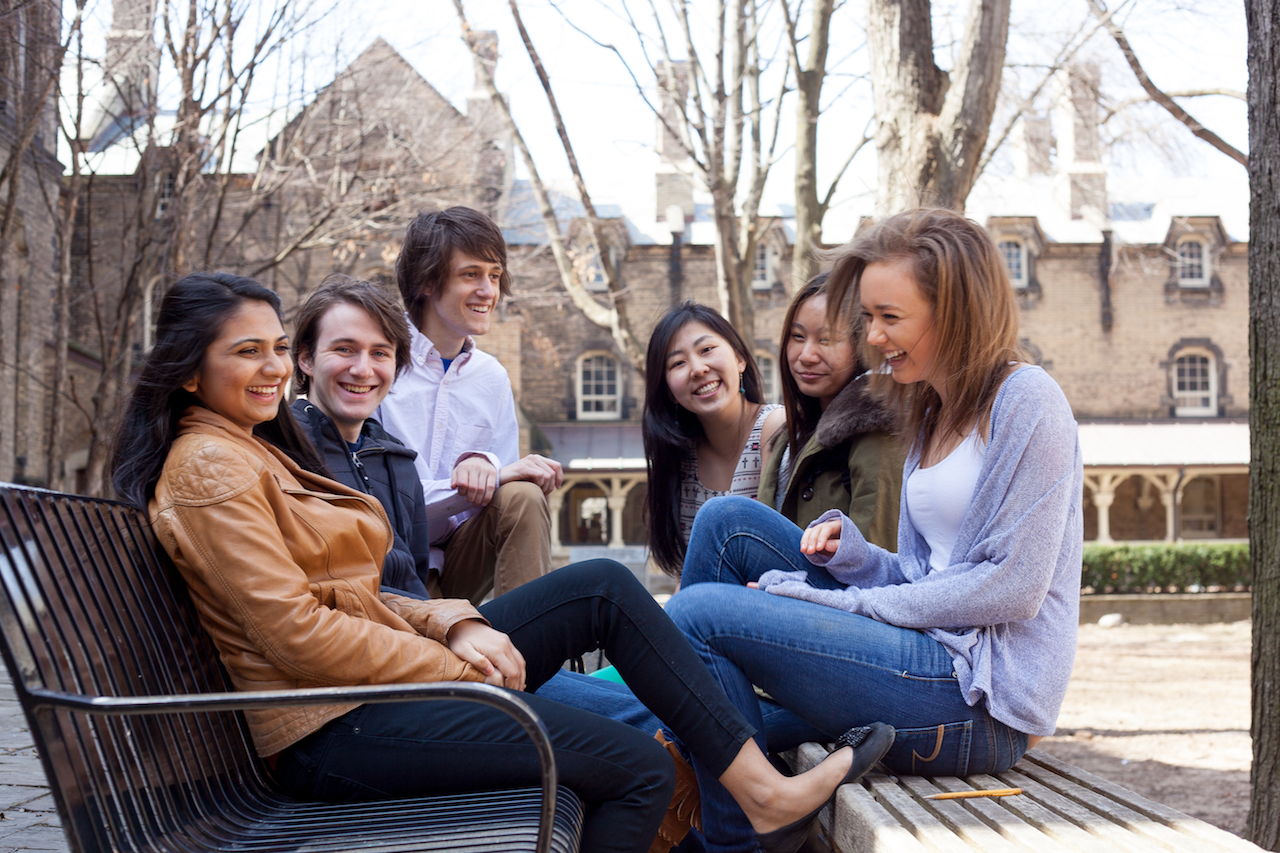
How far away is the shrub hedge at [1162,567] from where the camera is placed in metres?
20.5

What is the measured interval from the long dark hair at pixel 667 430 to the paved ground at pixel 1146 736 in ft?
6.70

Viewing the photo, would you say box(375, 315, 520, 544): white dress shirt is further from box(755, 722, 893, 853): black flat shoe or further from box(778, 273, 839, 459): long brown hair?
box(755, 722, 893, 853): black flat shoe

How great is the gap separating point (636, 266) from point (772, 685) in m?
25.8

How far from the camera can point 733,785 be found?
221cm

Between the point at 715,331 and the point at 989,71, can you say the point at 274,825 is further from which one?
the point at 989,71

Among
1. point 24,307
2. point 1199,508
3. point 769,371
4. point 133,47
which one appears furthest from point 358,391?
point 1199,508

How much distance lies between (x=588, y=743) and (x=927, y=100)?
4.64 metres

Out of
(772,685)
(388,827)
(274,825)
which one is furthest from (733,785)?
A: (274,825)

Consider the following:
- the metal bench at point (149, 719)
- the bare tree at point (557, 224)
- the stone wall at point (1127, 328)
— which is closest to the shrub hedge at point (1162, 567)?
the stone wall at point (1127, 328)

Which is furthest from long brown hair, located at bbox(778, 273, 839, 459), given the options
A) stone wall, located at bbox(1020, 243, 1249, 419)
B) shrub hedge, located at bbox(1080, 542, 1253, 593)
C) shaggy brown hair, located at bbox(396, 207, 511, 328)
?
stone wall, located at bbox(1020, 243, 1249, 419)

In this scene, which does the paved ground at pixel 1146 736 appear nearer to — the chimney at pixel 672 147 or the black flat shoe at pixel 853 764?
the black flat shoe at pixel 853 764

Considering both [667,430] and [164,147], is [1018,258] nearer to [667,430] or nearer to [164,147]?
[164,147]

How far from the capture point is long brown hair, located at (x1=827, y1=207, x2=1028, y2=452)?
7.27 feet

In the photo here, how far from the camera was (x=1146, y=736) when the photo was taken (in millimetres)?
8570
